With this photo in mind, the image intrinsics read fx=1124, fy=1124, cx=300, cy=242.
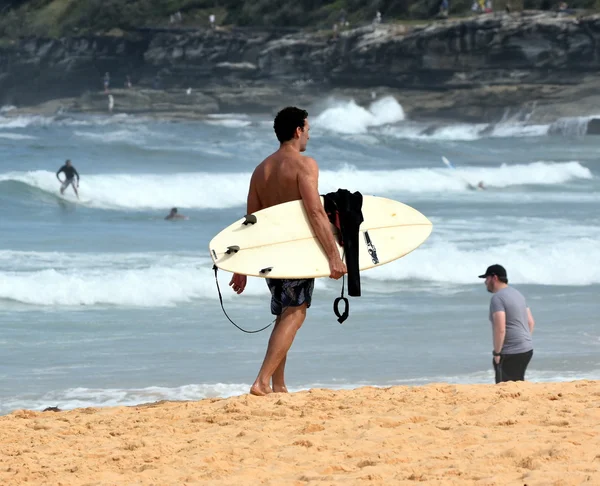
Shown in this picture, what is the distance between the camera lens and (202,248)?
16.6m

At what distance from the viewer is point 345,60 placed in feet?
225

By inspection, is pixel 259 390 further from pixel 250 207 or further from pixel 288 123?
pixel 288 123

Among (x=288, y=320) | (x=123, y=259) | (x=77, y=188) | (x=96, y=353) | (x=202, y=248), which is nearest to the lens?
(x=288, y=320)

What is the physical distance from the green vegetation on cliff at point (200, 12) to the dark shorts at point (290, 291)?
64.1 metres

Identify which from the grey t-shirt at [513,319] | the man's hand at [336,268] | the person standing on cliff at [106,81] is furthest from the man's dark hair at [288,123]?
the person standing on cliff at [106,81]

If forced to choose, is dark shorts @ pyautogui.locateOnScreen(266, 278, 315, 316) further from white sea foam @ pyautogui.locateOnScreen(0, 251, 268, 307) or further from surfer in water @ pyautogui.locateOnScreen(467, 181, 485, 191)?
surfer in water @ pyautogui.locateOnScreen(467, 181, 485, 191)

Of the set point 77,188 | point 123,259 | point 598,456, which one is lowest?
point 598,456

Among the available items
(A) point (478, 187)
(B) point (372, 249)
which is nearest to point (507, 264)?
(B) point (372, 249)

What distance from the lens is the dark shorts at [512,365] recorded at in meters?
6.33

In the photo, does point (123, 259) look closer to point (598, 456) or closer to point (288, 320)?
point (288, 320)

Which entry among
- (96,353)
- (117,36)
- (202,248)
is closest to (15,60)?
(117,36)

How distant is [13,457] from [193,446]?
64 cm

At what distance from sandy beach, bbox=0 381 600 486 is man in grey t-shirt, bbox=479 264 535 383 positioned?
1.27 meters

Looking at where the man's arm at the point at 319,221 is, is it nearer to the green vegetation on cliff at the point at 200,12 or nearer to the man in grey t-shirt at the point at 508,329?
the man in grey t-shirt at the point at 508,329
